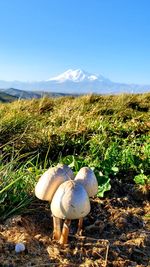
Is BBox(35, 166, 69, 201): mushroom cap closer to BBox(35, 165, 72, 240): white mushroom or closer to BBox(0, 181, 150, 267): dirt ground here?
BBox(35, 165, 72, 240): white mushroom

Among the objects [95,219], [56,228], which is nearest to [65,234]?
[56,228]

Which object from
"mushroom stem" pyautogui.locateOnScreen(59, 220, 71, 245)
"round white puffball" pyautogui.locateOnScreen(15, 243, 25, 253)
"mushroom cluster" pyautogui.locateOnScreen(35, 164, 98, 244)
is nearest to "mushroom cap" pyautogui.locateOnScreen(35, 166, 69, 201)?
"mushroom cluster" pyautogui.locateOnScreen(35, 164, 98, 244)

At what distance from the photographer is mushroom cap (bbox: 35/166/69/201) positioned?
3.49m

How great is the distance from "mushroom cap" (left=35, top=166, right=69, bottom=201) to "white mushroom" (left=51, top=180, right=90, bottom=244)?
0.63 ft

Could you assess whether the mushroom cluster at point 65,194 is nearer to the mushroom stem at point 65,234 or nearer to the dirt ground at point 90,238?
the mushroom stem at point 65,234

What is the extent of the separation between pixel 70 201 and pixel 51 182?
0.33m

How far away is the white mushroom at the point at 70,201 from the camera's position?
10.5 ft

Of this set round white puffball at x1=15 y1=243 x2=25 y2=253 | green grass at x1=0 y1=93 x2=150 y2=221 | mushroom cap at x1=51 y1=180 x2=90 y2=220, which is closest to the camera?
mushroom cap at x1=51 y1=180 x2=90 y2=220

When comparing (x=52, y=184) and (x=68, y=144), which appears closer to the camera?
(x=52, y=184)

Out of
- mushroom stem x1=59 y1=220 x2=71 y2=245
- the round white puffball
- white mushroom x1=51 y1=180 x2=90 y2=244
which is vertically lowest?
the round white puffball

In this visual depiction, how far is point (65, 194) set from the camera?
10.6 feet

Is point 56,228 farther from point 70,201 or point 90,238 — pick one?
point 70,201

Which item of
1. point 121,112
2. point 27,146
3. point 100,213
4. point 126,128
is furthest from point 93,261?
point 121,112

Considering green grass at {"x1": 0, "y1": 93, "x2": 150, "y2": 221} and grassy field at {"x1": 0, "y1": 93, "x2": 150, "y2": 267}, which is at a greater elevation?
green grass at {"x1": 0, "y1": 93, "x2": 150, "y2": 221}
